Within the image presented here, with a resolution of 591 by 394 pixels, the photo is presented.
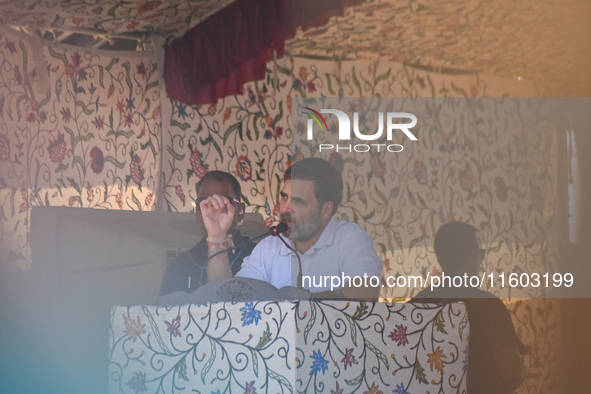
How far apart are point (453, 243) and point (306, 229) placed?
24 centimetres

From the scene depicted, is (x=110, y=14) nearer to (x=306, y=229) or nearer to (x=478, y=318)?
(x=306, y=229)

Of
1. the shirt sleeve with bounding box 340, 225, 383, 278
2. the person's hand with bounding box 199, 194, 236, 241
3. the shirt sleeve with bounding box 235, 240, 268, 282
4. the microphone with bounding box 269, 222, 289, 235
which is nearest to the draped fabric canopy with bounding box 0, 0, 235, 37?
the person's hand with bounding box 199, 194, 236, 241

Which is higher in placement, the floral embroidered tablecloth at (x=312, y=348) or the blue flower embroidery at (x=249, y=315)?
the blue flower embroidery at (x=249, y=315)

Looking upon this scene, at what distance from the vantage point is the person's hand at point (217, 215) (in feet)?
6.26

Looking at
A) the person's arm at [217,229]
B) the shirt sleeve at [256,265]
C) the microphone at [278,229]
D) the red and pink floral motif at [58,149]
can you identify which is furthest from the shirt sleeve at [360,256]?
the red and pink floral motif at [58,149]

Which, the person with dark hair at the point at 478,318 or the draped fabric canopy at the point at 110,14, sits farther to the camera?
the draped fabric canopy at the point at 110,14

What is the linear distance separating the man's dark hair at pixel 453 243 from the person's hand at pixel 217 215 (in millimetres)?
1111

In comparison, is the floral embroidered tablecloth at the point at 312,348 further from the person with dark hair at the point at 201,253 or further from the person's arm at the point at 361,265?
the person with dark hair at the point at 201,253

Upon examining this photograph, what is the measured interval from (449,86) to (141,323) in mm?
719

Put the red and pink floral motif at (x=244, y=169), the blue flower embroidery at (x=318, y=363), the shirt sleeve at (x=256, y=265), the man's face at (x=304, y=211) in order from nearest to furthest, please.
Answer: the blue flower embroidery at (x=318, y=363), the man's face at (x=304, y=211), the shirt sleeve at (x=256, y=265), the red and pink floral motif at (x=244, y=169)

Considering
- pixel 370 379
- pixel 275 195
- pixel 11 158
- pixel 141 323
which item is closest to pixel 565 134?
pixel 370 379

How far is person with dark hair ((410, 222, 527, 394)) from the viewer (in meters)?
0.90

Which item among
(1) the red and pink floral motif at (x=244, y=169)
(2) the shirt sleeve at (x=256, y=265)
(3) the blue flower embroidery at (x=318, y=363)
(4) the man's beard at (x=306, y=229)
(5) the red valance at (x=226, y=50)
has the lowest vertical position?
(3) the blue flower embroidery at (x=318, y=363)

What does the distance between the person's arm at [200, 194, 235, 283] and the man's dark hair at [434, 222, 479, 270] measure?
1.02 m
